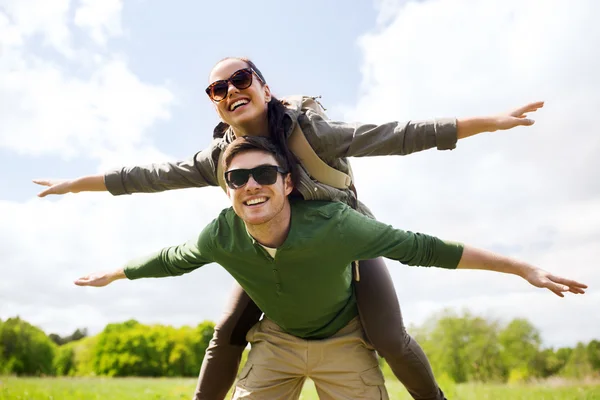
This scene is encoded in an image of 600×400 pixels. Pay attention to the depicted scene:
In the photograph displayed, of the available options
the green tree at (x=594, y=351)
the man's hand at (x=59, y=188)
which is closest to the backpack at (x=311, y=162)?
the man's hand at (x=59, y=188)

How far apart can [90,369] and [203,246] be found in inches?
1964

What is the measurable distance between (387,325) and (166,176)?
2119 mm

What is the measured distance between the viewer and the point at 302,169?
379 centimetres

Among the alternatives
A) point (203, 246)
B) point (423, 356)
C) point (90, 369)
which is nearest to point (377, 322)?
point (423, 356)

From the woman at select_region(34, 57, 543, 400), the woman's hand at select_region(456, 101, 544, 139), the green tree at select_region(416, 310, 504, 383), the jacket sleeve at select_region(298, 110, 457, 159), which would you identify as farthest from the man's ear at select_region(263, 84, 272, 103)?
the green tree at select_region(416, 310, 504, 383)

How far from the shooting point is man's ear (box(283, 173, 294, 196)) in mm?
3715

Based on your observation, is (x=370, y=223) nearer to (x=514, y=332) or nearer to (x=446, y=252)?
(x=446, y=252)

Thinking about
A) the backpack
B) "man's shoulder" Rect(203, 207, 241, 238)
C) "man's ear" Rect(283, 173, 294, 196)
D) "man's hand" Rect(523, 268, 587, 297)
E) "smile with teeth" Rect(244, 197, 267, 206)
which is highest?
the backpack

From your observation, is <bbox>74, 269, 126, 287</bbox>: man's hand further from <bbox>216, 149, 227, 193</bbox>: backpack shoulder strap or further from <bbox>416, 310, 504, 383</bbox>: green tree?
<bbox>416, 310, 504, 383</bbox>: green tree

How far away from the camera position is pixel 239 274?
12.8ft

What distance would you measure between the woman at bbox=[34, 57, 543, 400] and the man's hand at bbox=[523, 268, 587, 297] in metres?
1.01

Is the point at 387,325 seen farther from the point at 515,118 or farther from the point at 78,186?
the point at 78,186

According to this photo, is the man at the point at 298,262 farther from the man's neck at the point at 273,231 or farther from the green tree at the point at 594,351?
the green tree at the point at 594,351

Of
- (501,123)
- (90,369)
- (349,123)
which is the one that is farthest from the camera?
(90,369)
